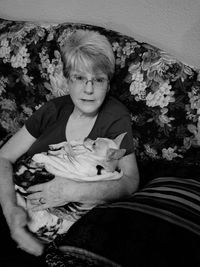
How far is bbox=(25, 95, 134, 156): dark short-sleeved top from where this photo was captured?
1.29m

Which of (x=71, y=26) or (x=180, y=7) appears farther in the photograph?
(x=71, y=26)

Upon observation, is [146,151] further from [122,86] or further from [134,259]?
[134,259]

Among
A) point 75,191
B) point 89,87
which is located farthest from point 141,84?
point 75,191

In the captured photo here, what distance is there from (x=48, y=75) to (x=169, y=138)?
0.66 meters

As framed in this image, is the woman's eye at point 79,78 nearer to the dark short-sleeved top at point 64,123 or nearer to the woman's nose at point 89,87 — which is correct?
the woman's nose at point 89,87

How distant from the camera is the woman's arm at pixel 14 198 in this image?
3.70 feet

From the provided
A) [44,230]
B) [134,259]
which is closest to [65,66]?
[44,230]

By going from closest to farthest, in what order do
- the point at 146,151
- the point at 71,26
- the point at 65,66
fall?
the point at 65,66 < the point at 146,151 < the point at 71,26

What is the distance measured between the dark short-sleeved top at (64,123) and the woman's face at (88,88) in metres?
0.07

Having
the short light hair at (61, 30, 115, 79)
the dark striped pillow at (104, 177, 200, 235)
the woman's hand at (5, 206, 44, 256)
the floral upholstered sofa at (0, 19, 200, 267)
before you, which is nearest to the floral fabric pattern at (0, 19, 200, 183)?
the floral upholstered sofa at (0, 19, 200, 267)

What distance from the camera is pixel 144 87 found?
4.18 ft

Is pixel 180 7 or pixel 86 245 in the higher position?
pixel 180 7

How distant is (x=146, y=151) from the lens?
1365 mm

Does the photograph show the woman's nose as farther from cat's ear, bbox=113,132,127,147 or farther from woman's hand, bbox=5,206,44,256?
woman's hand, bbox=5,206,44,256
